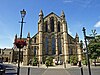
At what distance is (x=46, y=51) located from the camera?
195 feet

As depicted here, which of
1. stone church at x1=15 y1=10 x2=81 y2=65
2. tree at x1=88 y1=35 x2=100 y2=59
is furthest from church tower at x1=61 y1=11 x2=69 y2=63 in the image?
tree at x1=88 y1=35 x2=100 y2=59

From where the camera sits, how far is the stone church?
57.6m

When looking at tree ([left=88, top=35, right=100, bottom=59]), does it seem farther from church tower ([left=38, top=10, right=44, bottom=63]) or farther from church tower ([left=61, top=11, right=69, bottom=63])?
church tower ([left=38, top=10, right=44, bottom=63])

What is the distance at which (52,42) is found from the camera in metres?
61.2

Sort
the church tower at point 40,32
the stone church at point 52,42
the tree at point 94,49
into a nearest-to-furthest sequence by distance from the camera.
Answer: the tree at point 94,49, the church tower at point 40,32, the stone church at point 52,42

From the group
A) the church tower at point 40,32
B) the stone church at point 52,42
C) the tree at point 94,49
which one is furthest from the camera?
the stone church at point 52,42

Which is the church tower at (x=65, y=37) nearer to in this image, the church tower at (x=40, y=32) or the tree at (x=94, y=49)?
the church tower at (x=40, y=32)

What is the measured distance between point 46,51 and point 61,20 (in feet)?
52.1

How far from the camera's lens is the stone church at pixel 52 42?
2266 inches

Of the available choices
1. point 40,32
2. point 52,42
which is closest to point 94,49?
point 52,42

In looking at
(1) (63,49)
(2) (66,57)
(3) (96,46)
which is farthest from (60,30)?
(3) (96,46)

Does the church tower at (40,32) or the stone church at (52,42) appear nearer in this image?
the church tower at (40,32)

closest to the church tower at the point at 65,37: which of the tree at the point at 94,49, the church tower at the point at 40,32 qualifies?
the church tower at the point at 40,32

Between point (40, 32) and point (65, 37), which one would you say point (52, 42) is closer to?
point (65, 37)
